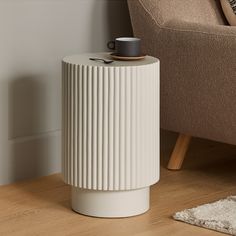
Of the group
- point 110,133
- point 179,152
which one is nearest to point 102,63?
point 110,133

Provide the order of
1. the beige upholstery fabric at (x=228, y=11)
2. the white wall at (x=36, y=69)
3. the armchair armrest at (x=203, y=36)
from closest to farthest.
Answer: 1. the armchair armrest at (x=203, y=36)
2. the white wall at (x=36, y=69)
3. the beige upholstery fabric at (x=228, y=11)

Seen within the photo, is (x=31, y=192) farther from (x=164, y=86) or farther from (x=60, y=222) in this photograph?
(x=164, y=86)

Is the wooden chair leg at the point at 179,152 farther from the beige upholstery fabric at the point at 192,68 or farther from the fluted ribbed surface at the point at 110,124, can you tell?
the fluted ribbed surface at the point at 110,124

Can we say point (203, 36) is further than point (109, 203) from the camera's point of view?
Yes

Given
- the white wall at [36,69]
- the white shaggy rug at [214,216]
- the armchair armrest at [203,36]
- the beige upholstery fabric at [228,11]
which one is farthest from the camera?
the beige upholstery fabric at [228,11]

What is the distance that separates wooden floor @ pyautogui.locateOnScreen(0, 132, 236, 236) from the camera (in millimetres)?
2076

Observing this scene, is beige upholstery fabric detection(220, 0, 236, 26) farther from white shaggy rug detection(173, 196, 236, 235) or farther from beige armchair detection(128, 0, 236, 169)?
white shaggy rug detection(173, 196, 236, 235)

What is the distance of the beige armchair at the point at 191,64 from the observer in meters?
2.33

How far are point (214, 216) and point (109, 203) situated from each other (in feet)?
0.99

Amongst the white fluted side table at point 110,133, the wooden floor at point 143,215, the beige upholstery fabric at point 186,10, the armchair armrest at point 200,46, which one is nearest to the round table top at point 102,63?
A: the white fluted side table at point 110,133

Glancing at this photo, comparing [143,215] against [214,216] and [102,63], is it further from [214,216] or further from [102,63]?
[102,63]

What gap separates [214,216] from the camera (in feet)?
7.02

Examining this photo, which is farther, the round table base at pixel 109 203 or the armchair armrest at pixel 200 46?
the armchair armrest at pixel 200 46

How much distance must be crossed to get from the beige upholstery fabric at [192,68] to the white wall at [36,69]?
0.19 meters
